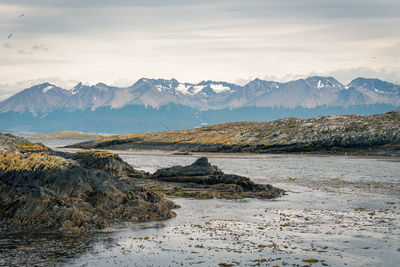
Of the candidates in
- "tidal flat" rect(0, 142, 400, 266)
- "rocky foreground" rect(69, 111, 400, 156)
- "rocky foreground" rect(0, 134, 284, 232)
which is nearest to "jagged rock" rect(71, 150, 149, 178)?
"rocky foreground" rect(0, 134, 284, 232)

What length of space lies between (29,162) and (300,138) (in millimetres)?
107102

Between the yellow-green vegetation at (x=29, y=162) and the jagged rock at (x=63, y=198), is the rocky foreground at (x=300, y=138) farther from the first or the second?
the yellow-green vegetation at (x=29, y=162)

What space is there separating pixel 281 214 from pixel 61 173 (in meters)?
16.4

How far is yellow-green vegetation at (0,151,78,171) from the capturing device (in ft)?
117

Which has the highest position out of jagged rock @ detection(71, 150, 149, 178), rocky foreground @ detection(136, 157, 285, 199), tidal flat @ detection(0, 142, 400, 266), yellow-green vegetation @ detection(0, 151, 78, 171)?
yellow-green vegetation @ detection(0, 151, 78, 171)

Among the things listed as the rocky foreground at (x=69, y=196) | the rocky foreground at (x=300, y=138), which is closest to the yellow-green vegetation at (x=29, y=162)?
the rocky foreground at (x=69, y=196)

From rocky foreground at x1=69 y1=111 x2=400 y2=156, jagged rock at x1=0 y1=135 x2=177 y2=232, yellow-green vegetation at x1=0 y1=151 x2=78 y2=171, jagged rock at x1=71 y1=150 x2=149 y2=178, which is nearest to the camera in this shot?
jagged rock at x1=0 y1=135 x2=177 y2=232

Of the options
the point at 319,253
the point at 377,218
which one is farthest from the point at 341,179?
the point at 319,253

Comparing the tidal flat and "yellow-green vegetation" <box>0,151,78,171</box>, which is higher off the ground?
"yellow-green vegetation" <box>0,151,78,171</box>

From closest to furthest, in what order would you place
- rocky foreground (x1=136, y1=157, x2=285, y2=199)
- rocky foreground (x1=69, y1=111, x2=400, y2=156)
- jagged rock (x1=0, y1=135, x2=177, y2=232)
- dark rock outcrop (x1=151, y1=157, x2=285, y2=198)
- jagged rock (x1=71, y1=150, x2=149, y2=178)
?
1. jagged rock (x1=0, y1=135, x2=177, y2=232)
2. rocky foreground (x1=136, y1=157, x2=285, y2=199)
3. dark rock outcrop (x1=151, y1=157, x2=285, y2=198)
4. jagged rock (x1=71, y1=150, x2=149, y2=178)
5. rocky foreground (x1=69, y1=111, x2=400, y2=156)

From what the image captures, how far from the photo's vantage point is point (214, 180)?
4809cm

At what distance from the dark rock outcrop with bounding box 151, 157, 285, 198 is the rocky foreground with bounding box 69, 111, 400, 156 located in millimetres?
68210

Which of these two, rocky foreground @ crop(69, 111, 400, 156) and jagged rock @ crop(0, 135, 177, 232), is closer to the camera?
jagged rock @ crop(0, 135, 177, 232)

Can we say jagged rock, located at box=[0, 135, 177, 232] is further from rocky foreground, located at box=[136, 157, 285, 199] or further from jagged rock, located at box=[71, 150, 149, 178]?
jagged rock, located at box=[71, 150, 149, 178]
